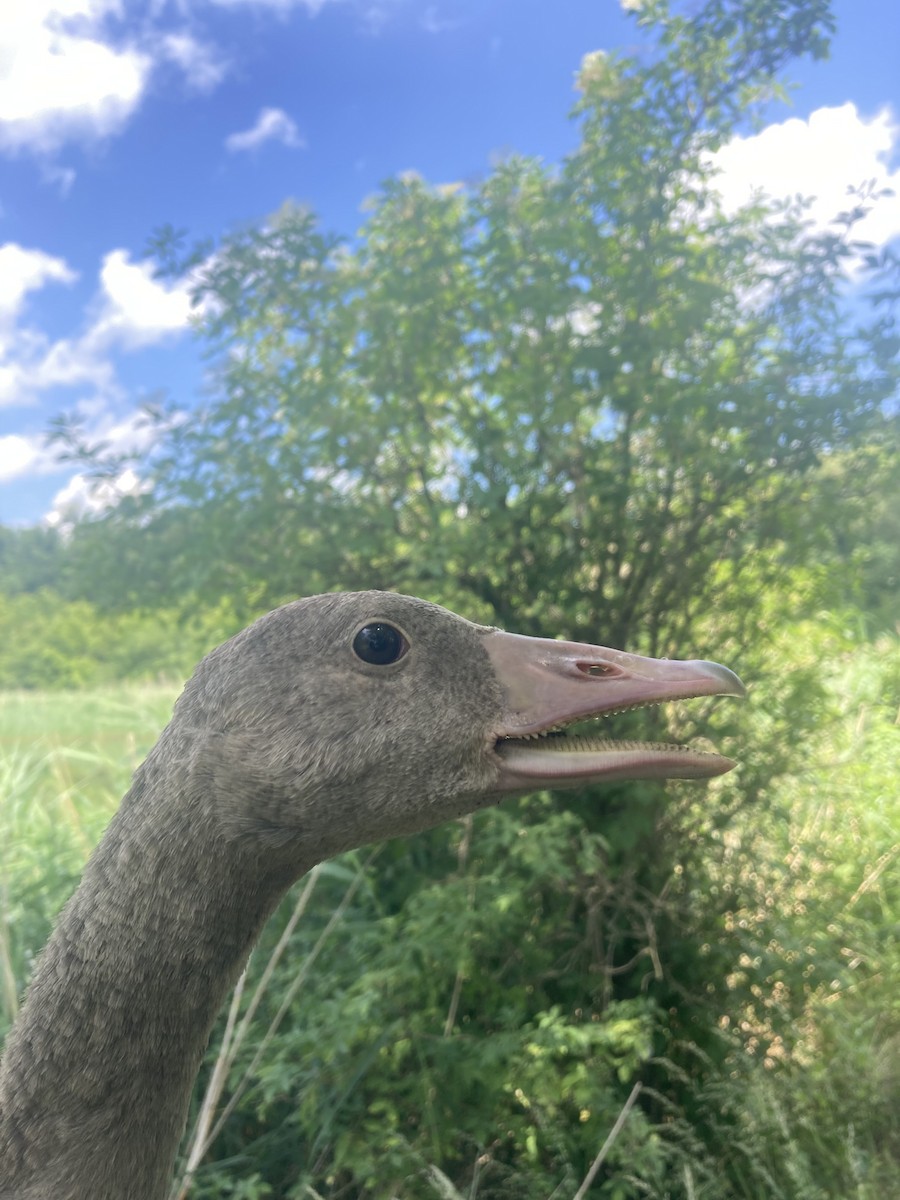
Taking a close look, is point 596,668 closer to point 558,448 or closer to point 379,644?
point 379,644

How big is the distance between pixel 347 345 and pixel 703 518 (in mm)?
1506

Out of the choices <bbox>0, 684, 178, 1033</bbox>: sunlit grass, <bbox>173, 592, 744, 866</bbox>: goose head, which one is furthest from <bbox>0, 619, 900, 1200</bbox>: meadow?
<bbox>173, 592, 744, 866</bbox>: goose head

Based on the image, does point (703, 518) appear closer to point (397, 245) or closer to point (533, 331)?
point (533, 331)

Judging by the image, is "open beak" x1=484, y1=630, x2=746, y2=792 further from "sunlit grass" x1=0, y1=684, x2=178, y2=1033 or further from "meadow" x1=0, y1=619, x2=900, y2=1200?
"sunlit grass" x1=0, y1=684, x2=178, y2=1033

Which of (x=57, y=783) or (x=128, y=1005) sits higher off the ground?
(x=128, y=1005)

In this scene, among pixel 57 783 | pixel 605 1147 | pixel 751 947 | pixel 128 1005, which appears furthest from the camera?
pixel 57 783

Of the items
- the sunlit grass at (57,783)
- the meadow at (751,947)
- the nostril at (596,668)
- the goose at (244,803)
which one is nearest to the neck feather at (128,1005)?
the goose at (244,803)

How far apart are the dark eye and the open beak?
4.7 inches

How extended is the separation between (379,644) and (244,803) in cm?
24

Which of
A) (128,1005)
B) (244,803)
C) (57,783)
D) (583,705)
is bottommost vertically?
(57,783)

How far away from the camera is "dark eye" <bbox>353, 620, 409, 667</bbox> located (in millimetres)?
940

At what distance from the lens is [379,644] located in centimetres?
95

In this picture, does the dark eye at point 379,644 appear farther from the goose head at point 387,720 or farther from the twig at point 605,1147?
the twig at point 605,1147

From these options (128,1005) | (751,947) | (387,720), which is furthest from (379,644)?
(751,947)
